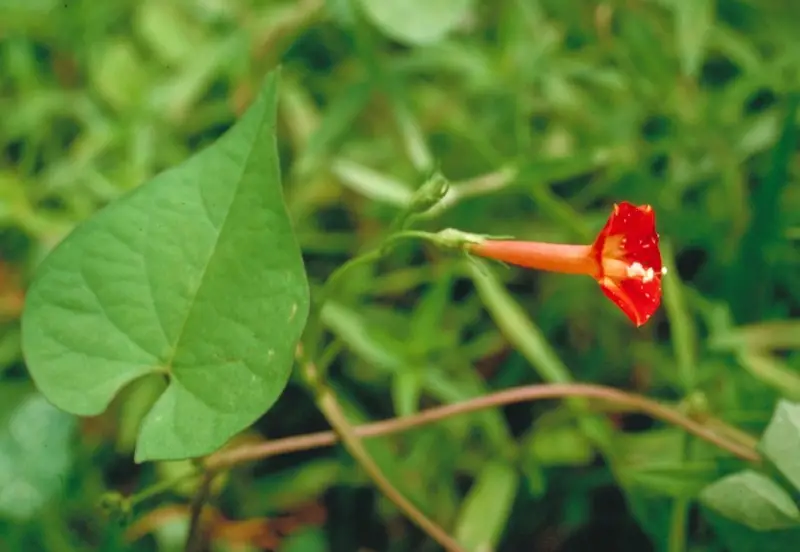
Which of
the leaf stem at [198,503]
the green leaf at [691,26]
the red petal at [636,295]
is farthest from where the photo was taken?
the green leaf at [691,26]

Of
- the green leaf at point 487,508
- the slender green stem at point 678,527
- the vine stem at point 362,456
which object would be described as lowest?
the green leaf at point 487,508

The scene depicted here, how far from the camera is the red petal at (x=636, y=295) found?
0.55m

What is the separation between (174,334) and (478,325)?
17.8 inches

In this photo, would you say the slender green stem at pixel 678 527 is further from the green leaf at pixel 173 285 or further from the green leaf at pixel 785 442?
the green leaf at pixel 173 285

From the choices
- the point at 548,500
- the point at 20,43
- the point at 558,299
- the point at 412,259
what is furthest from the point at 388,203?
the point at 20,43

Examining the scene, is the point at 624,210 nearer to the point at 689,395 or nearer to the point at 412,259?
the point at 689,395

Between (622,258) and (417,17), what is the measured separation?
0.45 metres

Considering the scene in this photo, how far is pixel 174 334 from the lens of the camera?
24.2 inches

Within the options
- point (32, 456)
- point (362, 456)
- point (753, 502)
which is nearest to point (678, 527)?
point (753, 502)

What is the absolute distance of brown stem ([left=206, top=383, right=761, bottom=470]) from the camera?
27.0 inches

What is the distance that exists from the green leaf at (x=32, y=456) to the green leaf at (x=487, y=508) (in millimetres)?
421

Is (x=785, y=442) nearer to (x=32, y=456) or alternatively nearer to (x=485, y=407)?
(x=485, y=407)

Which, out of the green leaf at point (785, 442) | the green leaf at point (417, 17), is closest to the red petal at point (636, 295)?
the green leaf at point (785, 442)

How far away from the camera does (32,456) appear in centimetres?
89
